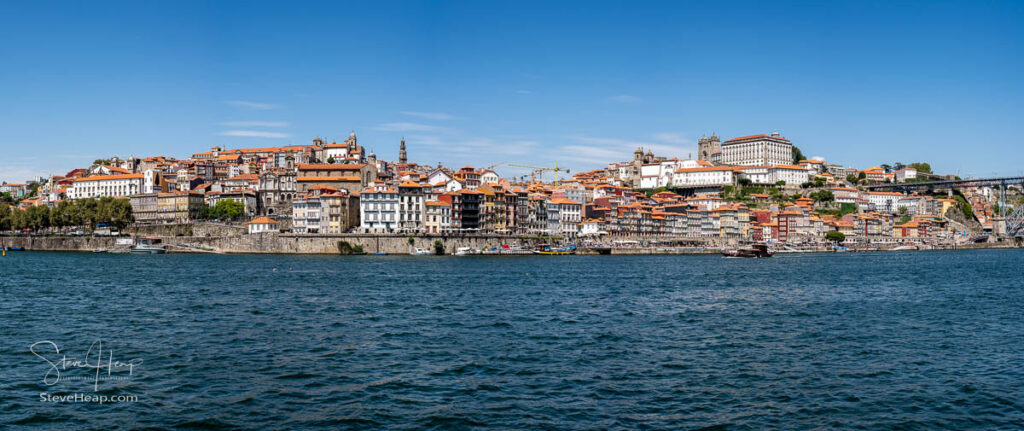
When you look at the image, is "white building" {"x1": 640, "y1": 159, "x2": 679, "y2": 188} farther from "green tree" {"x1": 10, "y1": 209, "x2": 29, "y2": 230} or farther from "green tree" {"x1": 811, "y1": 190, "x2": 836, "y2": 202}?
"green tree" {"x1": 10, "y1": 209, "x2": 29, "y2": 230}

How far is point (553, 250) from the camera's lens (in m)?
86.1

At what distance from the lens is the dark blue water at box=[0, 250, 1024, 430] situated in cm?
1366


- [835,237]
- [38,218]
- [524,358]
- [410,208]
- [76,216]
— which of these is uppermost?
[410,208]

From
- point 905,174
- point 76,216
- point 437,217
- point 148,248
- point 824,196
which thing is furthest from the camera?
point 905,174

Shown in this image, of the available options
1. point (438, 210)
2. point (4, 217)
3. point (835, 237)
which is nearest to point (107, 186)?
point (4, 217)

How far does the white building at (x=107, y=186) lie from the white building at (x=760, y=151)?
369 feet

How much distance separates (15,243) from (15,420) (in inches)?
3864

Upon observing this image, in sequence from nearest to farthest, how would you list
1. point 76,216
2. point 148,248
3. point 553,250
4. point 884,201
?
1. point 553,250
2. point 148,248
3. point 76,216
4. point 884,201

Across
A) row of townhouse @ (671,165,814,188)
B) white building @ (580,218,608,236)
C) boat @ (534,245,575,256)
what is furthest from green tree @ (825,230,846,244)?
boat @ (534,245,575,256)

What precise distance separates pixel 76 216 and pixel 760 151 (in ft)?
396

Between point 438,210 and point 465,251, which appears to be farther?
point 438,210

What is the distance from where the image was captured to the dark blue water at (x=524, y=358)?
13.7m

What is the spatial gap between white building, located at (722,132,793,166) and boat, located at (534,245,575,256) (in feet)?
265

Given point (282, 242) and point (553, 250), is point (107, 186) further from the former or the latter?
point (553, 250)
